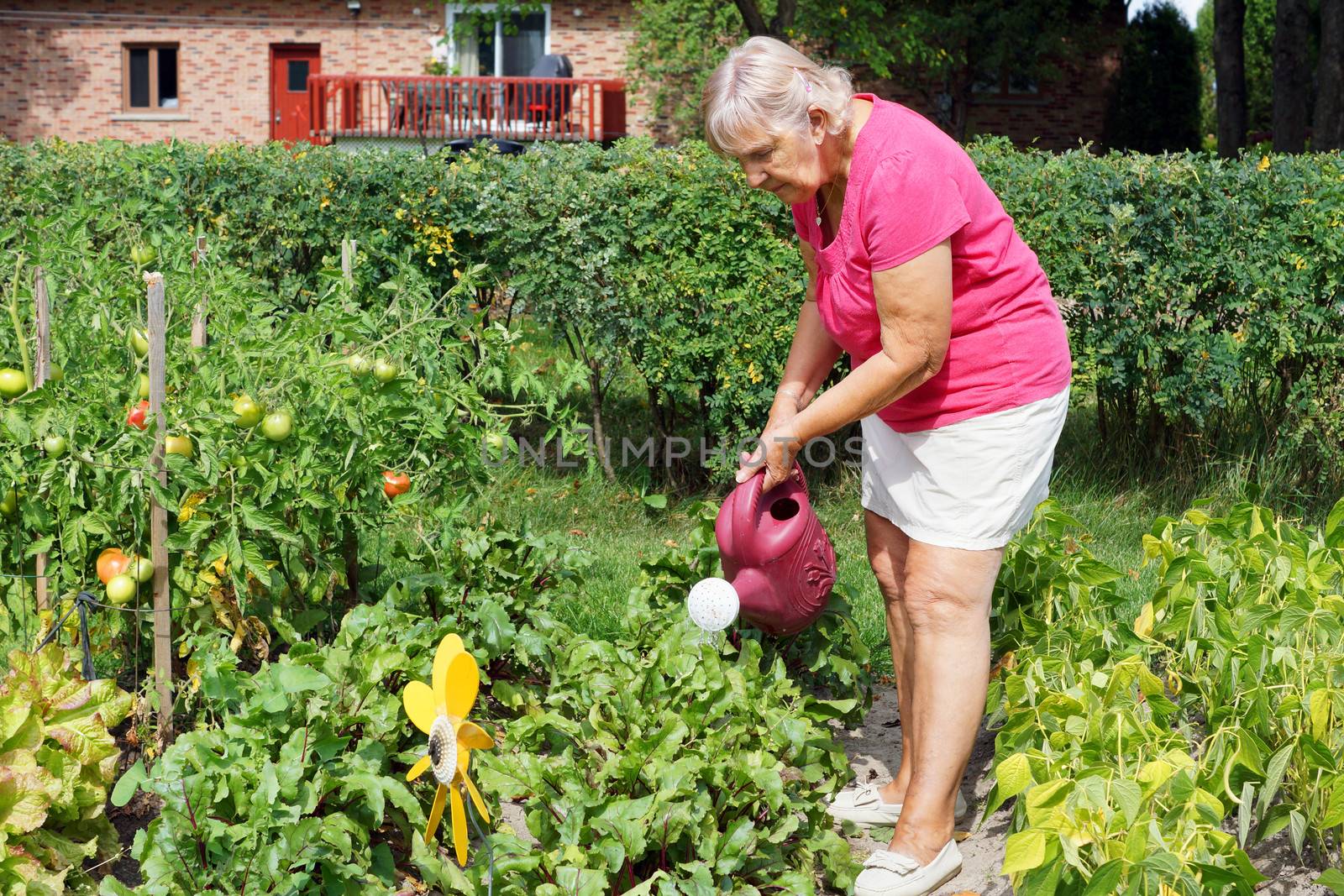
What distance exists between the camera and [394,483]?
2904mm

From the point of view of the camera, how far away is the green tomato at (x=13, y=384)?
273 cm

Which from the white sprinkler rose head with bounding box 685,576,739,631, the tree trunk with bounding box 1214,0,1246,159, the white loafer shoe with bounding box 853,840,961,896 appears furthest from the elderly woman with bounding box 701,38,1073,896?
the tree trunk with bounding box 1214,0,1246,159

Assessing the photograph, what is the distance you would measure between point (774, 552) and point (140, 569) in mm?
1345

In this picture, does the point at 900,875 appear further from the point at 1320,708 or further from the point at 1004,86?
the point at 1004,86

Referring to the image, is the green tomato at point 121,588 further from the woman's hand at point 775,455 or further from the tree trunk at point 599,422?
the tree trunk at point 599,422

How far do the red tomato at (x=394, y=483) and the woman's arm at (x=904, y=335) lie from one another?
104 cm

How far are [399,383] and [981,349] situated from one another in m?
1.29

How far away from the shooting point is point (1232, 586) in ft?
9.26

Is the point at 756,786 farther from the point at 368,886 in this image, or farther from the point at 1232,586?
the point at 1232,586

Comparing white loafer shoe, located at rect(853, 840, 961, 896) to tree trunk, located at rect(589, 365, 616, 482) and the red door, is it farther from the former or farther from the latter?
the red door

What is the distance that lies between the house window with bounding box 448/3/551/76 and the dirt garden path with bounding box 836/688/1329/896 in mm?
17168

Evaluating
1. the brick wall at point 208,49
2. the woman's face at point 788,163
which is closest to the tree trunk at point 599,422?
the woman's face at point 788,163

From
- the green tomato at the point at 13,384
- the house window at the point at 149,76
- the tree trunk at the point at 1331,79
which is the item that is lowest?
the green tomato at the point at 13,384

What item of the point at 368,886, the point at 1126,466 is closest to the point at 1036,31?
the point at 1126,466
